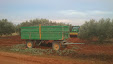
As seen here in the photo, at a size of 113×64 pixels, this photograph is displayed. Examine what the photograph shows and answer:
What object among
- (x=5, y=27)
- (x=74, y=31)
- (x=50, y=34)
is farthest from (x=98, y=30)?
(x=5, y=27)

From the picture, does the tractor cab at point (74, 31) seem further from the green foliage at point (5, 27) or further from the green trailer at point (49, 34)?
the green trailer at point (49, 34)

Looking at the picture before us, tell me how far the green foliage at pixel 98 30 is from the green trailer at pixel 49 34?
4.68 metres

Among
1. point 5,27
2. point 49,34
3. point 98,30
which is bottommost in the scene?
point 49,34

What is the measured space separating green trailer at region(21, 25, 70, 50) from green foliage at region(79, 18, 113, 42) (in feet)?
15.4

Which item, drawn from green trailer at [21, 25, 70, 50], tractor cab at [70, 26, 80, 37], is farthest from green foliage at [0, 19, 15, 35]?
green trailer at [21, 25, 70, 50]

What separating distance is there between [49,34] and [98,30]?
6.58 meters

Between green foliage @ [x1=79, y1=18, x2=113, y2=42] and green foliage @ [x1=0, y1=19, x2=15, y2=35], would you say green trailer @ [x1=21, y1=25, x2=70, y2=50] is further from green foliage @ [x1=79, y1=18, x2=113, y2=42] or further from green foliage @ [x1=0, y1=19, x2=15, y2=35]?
green foliage @ [x1=0, y1=19, x2=15, y2=35]

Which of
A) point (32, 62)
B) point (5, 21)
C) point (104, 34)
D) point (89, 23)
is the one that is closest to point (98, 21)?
point (89, 23)

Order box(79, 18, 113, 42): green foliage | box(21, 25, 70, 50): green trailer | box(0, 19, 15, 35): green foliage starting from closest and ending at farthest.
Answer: box(21, 25, 70, 50): green trailer
box(79, 18, 113, 42): green foliage
box(0, 19, 15, 35): green foliage

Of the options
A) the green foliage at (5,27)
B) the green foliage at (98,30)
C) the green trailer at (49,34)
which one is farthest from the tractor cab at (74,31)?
the green trailer at (49,34)

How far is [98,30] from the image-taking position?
14547 mm

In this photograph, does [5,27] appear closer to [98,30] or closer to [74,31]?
[74,31]

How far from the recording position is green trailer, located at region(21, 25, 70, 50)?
11.1 metres

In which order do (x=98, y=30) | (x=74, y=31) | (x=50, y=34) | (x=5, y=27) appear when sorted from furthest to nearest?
(x=74, y=31) → (x=5, y=27) → (x=98, y=30) → (x=50, y=34)
